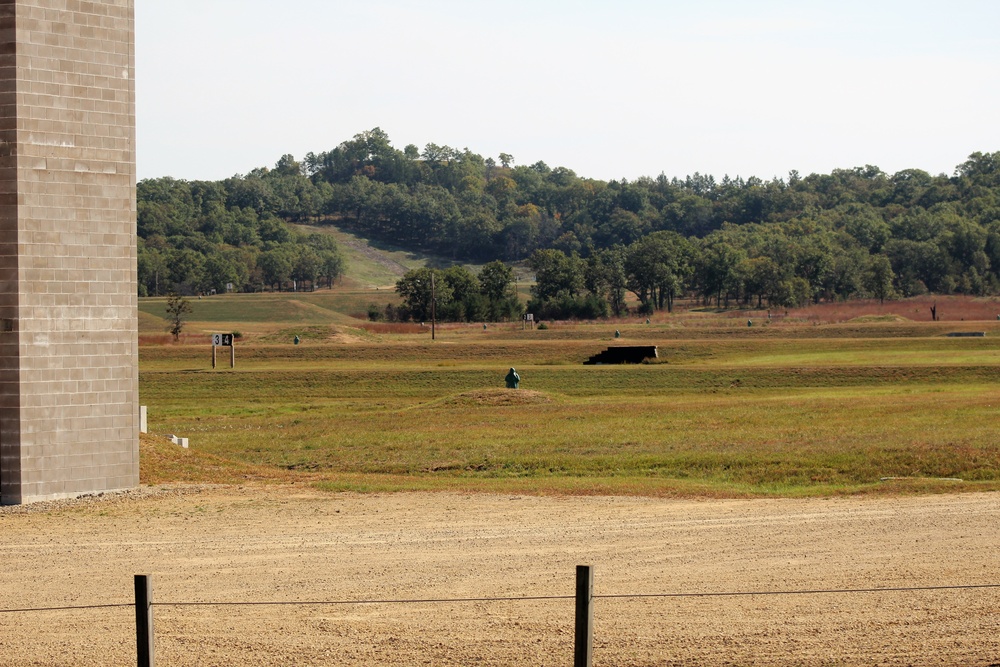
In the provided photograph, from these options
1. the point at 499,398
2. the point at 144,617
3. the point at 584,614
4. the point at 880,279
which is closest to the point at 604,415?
the point at 499,398

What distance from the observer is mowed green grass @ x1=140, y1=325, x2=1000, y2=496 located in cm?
3036

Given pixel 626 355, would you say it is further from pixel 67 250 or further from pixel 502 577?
pixel 502 577

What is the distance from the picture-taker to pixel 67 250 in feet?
86.7

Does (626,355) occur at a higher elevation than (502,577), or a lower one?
higher

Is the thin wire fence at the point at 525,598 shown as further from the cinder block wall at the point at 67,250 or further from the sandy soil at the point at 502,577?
the cinder block wall at the point at 67,250

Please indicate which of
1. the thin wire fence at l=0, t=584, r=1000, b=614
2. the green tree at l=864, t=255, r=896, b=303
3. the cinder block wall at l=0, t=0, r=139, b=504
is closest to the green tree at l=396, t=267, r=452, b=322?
the green tree at l=864, t=255, r=896, b=303

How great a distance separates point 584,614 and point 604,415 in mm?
32742

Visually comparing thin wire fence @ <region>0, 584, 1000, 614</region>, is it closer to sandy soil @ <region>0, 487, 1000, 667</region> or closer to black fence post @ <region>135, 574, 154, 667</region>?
sandy soil @ <region>0, 487, 1000, 667</region>

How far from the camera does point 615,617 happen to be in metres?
15.4

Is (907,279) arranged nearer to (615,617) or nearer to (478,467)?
(478,467)

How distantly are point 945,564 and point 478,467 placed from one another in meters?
16.9

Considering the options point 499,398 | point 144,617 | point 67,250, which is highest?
point 67,250

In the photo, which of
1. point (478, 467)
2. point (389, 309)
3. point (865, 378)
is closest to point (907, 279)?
point (389, 309)

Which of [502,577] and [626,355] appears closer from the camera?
[502,577]
